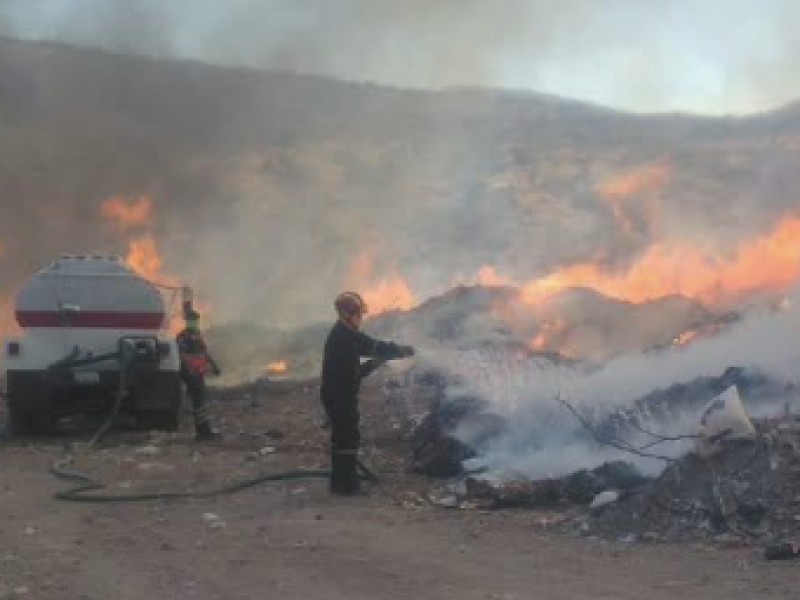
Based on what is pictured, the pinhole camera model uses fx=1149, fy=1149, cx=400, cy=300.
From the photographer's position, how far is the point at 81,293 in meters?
13.1

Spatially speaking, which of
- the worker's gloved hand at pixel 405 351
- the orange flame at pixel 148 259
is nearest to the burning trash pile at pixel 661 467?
the worker's gloved hand at pixel 405 351

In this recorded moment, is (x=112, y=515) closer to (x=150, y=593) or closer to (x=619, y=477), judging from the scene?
(x=150, y=593)

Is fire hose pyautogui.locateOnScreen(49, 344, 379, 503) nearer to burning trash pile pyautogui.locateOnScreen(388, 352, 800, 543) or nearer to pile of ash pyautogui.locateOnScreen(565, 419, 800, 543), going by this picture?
burning trash pile pyautogui.locateOnScreen(388, 352, 800, 543)

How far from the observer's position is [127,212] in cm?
2983

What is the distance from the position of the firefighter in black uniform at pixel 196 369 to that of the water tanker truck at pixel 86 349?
43 cm

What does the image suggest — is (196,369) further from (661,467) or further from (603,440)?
(661,467)

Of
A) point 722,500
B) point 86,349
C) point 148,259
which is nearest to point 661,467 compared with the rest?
point 722,500

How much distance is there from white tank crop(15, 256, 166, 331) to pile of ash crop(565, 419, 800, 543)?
6775 mm

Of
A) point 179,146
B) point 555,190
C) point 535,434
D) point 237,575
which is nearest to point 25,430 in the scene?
point 535,434

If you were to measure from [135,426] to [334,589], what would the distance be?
25.4 ft

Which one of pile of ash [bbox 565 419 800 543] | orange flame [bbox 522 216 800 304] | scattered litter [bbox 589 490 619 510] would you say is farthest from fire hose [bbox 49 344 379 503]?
orange flame [bbox 522 216 800 304]

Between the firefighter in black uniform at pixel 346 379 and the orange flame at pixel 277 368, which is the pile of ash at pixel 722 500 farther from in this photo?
the orange flame at pixel 277 368

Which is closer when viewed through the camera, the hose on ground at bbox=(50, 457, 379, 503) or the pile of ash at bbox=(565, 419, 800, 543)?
the pile of ash at bbox=(565, 419, 800, 543)

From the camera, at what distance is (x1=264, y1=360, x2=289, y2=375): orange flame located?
20859 millimetres
